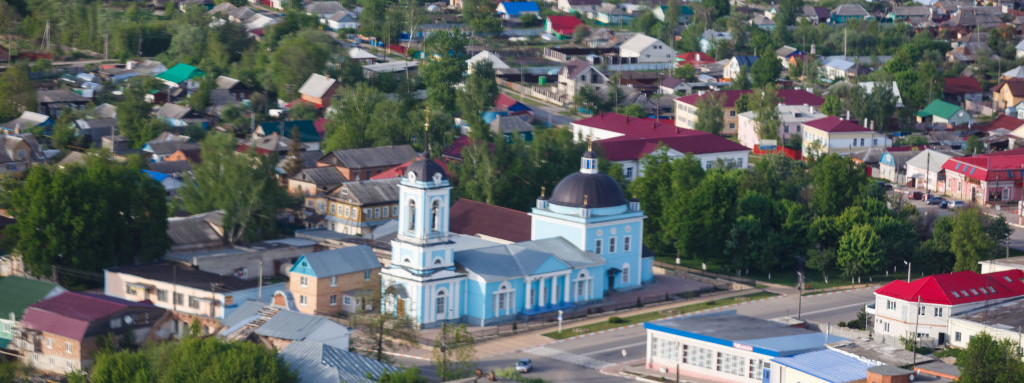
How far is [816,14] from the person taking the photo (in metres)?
130

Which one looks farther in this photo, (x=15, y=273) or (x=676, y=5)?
(x=676, y=5)

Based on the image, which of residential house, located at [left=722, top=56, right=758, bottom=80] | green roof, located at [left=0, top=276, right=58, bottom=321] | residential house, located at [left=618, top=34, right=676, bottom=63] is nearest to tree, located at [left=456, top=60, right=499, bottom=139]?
residential house, located at [left=618, top=34, right=676, bottom=63]

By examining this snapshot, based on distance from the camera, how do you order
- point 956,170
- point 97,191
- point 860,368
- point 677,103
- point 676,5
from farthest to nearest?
point 676,5, point 677,103, point 956,170, point 97,191, point 860,368

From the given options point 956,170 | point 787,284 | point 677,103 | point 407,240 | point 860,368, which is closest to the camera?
point 860,368

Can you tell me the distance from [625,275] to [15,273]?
2052 centimetres

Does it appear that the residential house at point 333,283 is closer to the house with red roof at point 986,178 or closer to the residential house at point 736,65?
the house with red roof at point 986,178

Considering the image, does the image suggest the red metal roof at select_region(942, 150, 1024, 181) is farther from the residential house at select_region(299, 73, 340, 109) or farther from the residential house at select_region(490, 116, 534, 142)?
the residential house at select_region(299, 73, 340, 109)

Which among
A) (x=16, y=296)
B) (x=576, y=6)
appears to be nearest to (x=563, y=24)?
(x=576, y=6)

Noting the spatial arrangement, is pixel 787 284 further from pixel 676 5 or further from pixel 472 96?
pixel 676 5

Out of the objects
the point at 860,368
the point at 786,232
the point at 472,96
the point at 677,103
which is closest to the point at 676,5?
the point at 677,103

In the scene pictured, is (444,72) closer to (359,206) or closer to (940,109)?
(359,206)

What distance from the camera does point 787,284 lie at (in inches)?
2251

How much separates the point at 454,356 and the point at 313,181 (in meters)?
22.9

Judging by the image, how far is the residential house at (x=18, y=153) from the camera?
68.2m
